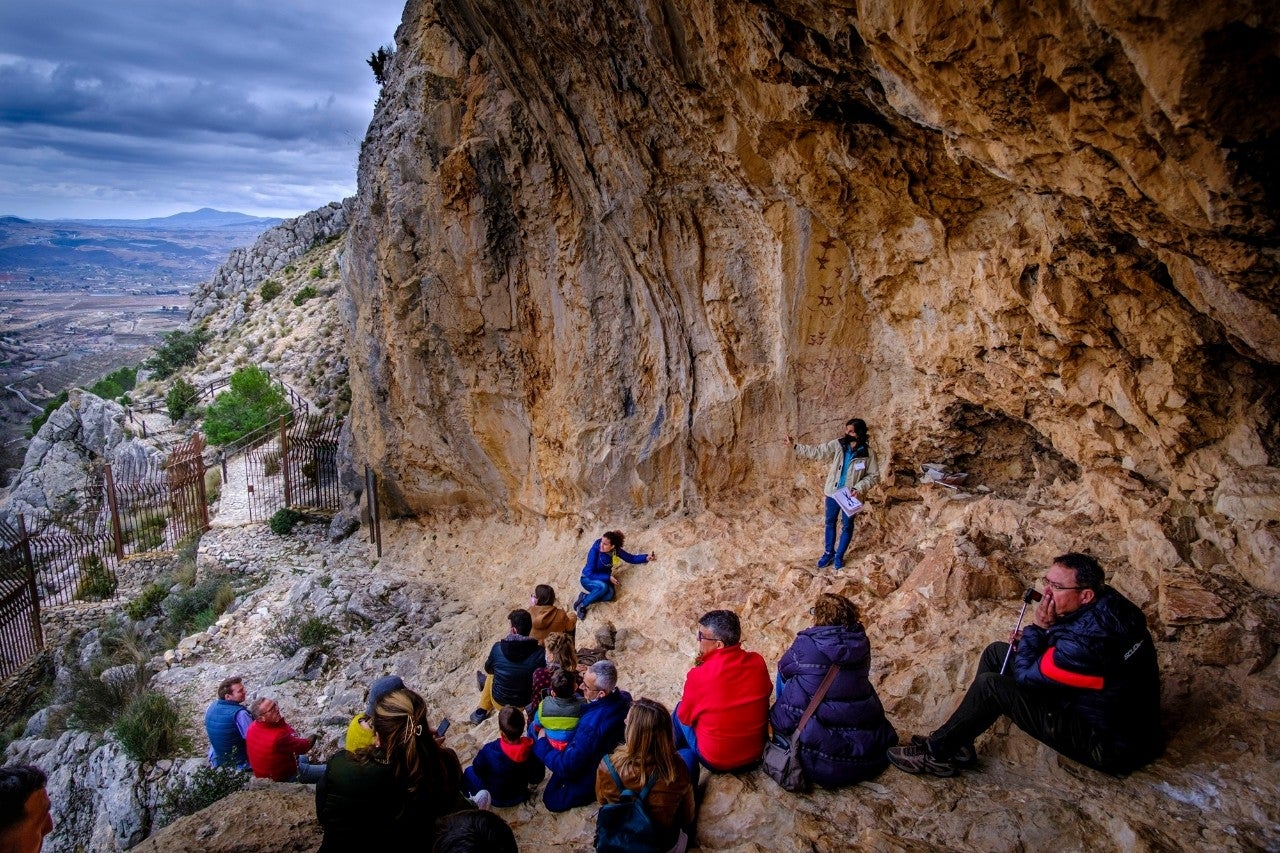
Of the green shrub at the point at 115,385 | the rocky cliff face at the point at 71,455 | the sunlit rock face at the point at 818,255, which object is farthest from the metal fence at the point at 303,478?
the green shrub at the point at 115,385

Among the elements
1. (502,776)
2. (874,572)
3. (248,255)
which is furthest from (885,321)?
(248,255)

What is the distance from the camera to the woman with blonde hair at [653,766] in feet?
11.5

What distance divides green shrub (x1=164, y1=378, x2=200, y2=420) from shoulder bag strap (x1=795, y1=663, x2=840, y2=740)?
2777 cm

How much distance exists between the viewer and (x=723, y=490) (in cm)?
841

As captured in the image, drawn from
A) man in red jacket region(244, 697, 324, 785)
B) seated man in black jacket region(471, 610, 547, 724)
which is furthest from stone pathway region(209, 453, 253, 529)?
A: seated man in black jacket region(471, 610, 547, 724)

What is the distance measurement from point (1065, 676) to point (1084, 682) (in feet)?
0.28

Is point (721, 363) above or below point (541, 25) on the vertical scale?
below

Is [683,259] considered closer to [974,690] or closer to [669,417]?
[669,417]

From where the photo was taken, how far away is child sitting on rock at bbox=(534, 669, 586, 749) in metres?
4.37

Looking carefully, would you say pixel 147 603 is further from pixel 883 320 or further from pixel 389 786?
pixel 883 320

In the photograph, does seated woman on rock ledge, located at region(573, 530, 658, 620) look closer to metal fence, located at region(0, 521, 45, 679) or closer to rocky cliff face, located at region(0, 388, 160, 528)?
metal fence, located at region(0, 521, 45, 679)

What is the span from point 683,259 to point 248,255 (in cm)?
3396

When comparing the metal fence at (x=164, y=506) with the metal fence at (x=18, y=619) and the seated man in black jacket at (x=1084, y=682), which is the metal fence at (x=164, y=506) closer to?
the metal fence at (x=18, y=619)

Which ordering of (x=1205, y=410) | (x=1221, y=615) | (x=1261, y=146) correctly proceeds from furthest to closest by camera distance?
(x=1205, y=410) → (x=1221, y=615) → (x=1261, y=146)
